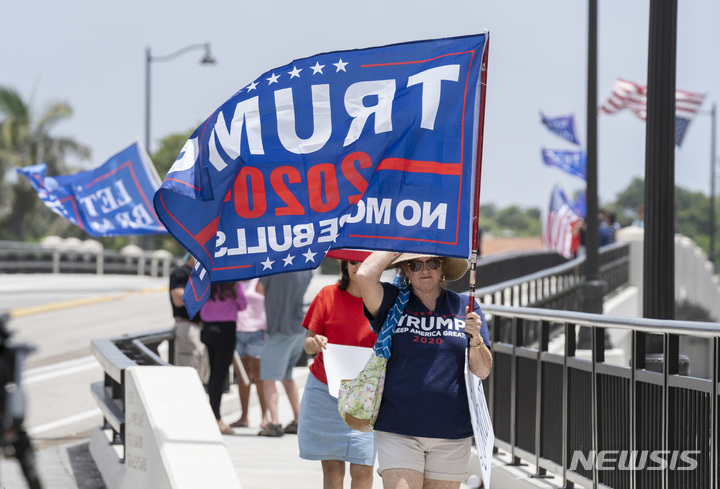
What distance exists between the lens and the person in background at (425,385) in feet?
16.9

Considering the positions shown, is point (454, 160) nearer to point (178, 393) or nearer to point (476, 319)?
point (476, 319)

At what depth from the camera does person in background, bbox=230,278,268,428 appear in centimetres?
1069

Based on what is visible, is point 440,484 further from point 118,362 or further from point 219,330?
point 219,330

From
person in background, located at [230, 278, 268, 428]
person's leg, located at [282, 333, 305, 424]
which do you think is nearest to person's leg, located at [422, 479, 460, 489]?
person's leg, located at [282, 333, 305, 424]

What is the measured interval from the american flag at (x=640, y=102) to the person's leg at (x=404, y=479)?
12929mm

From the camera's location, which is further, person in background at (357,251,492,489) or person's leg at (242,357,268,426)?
person's leg at (242,357,268,426)

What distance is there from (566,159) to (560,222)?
8154 millimetres

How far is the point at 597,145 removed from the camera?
52.3ft

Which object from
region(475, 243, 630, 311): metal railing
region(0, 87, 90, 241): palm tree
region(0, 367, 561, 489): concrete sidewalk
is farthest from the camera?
region(0, 87, 90, 241): palm tree

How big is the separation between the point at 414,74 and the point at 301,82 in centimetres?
67

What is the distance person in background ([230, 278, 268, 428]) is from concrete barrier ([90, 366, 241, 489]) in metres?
Result: 3.25

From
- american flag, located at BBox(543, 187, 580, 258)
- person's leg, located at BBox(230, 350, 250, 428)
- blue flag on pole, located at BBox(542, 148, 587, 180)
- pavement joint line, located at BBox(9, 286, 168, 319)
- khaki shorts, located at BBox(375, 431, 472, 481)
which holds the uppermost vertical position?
blue flag on pole, located at BBox(542, 148, 587, 180)

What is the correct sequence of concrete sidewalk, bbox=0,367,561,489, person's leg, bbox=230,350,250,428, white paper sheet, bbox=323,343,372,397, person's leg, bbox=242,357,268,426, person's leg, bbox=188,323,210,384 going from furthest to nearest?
person's leg, bbox=230,350,250,428
person's leg, bbox=242,357,268,426
person's leg, bbox=188,323,210,384
concrete sidewalk, bbox=0,367,561,489
white paper sheet, bbox=323,343,372,397
